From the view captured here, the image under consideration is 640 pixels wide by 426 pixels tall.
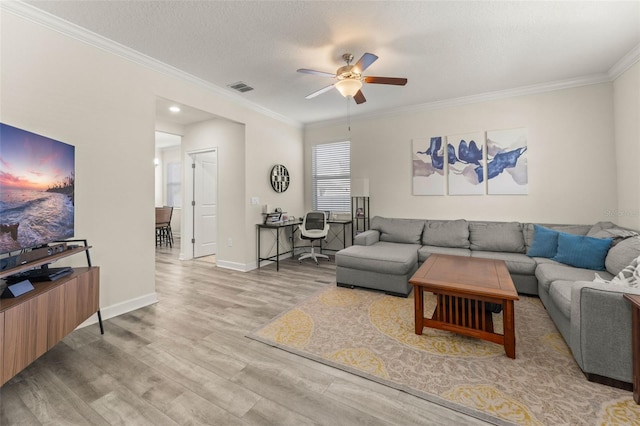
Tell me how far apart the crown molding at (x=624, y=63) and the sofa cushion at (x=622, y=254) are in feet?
6.53

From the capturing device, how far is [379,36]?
99.0 inches

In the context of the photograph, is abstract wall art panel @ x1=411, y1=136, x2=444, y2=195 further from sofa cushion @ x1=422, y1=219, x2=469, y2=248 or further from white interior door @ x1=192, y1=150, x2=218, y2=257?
white interior door @ x1=192, y1=150, x2=218, y2=257

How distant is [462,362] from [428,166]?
3.22 meters

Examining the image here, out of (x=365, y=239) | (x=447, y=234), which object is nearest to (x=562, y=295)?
(x=447, y=234)

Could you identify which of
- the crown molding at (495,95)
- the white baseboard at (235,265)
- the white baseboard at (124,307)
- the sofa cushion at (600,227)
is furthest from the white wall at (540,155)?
the white baseboard at (124,307)

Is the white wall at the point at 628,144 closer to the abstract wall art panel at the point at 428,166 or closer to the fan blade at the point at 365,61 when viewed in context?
the abstract wall art panel at the point at 428,166

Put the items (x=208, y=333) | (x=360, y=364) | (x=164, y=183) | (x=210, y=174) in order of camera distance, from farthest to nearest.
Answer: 1. (x=164, y=183)
2. (x=210, y=174)
3. (x=208, y=333)
4. (x=360, y=364)

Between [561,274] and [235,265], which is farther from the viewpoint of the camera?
[235,265]

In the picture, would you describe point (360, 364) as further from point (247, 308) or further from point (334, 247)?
point (334, 247)

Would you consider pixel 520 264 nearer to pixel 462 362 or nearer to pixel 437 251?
pixel 437 251

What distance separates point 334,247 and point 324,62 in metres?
3.43

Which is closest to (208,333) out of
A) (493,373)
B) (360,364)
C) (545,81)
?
(360,364)

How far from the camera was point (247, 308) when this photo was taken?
2.83 m

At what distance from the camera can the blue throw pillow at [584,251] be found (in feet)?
8.53
